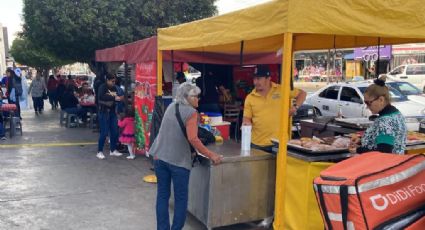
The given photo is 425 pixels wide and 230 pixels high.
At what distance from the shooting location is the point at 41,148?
382 inches

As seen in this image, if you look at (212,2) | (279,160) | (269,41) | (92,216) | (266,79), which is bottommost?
(92,216)

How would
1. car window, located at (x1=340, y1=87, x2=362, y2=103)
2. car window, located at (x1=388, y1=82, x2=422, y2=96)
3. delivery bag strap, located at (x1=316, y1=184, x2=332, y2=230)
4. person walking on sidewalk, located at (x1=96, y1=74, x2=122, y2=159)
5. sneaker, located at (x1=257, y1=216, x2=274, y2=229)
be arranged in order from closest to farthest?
delivery bag strap, located at (x1=316, y1=184, x2=332, y2=230)
sneaker, located at (x1=257, y1=216, x2=274, y2=229)
person walking on sidewalk, located at (x1=96, y1=74, x2=122, y2=159)
car window, located at (x1=340, y1=87, x2=362, y2=103)
car window, located at (x1=388, y1=82, x2=422, y2=96)

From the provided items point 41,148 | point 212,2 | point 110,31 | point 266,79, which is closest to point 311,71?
point 212,2

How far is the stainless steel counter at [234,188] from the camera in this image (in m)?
4.40

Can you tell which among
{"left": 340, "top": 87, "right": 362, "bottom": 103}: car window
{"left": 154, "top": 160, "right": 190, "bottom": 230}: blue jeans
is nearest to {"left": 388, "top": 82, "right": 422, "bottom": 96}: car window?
{"left": 340, "top": 87, "right": 362, "bottom": 103}: car window

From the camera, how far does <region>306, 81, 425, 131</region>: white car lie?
36.1ft

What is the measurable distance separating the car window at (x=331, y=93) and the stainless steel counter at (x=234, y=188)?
8.99m

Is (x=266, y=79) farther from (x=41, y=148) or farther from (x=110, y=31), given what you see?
(x=110, y=31)

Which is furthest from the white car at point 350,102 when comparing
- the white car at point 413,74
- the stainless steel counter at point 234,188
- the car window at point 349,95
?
the white car at point 413,74

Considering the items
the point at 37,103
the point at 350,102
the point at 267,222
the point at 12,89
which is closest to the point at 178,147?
the point at 267,222

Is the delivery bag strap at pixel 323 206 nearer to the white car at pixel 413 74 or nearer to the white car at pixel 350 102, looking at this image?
the white car at pixel 350 102

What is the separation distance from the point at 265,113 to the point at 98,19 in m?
12.0

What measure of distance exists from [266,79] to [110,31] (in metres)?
11.7

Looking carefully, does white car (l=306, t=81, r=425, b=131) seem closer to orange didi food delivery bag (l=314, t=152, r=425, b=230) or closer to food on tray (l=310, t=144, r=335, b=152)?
food on tray (l=310, t=144, r=335, b=152)
